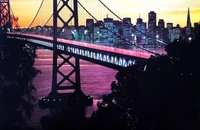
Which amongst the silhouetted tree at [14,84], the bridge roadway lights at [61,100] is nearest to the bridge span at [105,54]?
the bridge roadway lights at [61,100]

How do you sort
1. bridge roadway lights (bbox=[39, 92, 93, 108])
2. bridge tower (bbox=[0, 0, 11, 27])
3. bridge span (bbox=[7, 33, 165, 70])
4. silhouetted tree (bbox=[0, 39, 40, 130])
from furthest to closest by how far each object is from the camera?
bridge tower (bbox=[0, 0, 11, 27]) < bridge roadway lights (bbox=[39, 92, 93, 108]) < bridge span (bbox=[7, 33, 165, 70]) < silhouetted tree (bbox=[0, 39, 40, 130])

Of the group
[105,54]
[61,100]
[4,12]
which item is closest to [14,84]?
[105,54]

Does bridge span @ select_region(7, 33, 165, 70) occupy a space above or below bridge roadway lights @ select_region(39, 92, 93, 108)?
above

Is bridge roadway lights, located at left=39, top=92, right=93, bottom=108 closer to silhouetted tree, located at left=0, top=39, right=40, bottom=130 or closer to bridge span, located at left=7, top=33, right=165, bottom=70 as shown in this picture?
bridge span, located at left=7, top=33, right=165, bottom=70

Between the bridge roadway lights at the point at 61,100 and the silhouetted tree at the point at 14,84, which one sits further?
the bridge roadway lights at the point at 61,100

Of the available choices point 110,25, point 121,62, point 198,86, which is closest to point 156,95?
point 198,86

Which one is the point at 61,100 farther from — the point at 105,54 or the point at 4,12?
the point at 4,12

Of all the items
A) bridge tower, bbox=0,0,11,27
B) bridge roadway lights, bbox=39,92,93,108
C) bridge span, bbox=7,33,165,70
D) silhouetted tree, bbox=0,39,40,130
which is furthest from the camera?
bridge tower, bbox=0,0,11,27

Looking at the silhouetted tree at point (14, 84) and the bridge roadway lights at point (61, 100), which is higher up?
the silhouetted tree at point (14, 84)

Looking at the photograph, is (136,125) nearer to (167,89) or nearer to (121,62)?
(167,89)

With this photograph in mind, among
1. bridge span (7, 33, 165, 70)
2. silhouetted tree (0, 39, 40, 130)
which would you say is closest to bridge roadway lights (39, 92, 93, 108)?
bridge span (7, 33, 165, 70)

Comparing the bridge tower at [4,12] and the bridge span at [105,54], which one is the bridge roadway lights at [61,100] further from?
the bridge tower at [4,12]

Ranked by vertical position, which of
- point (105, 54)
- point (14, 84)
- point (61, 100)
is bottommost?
point (61, 100)
